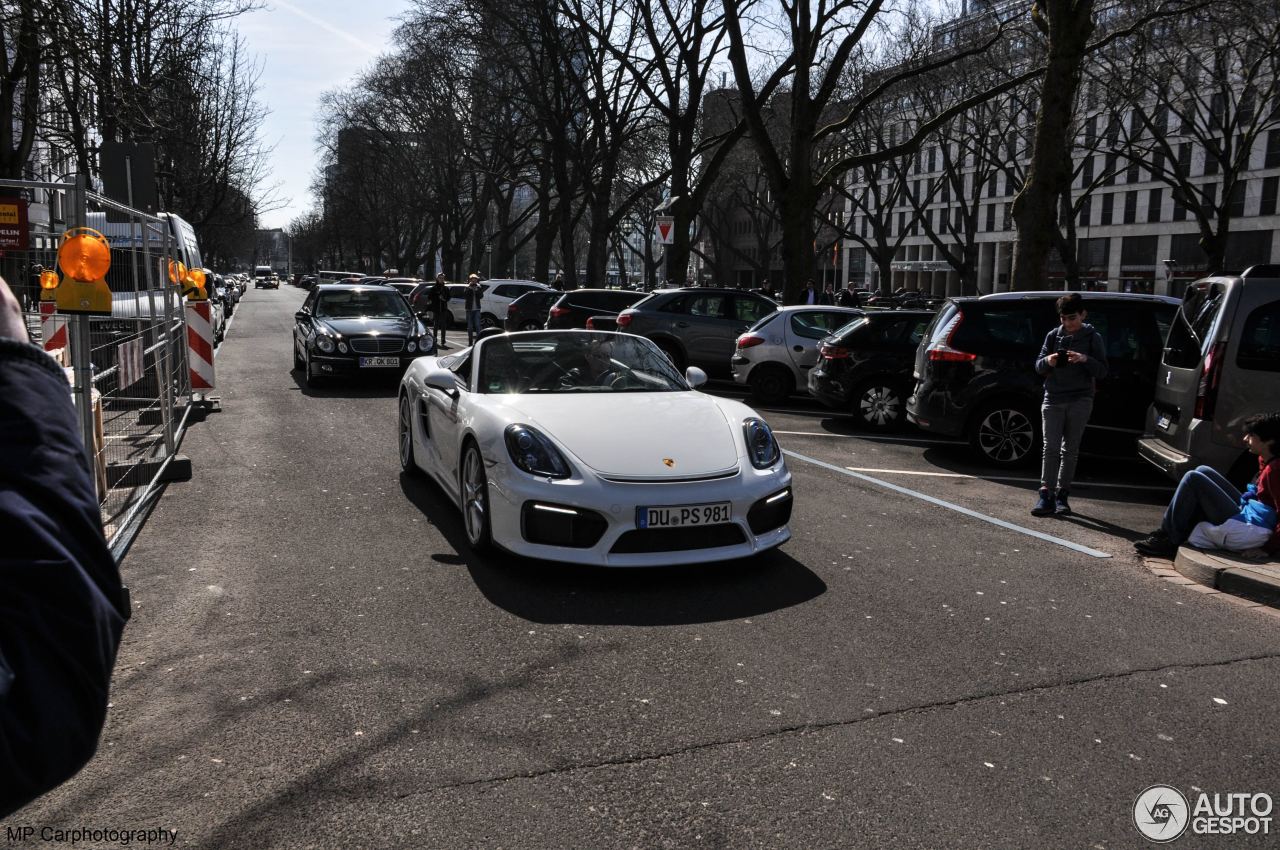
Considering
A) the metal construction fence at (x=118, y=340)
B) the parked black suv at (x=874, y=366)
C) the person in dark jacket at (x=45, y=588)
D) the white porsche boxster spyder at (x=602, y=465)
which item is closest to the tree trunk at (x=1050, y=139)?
the parked black suv at (x=874, y=366)

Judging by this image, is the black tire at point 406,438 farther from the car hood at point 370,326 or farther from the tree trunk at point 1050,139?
the tree trunk at point 1050,139

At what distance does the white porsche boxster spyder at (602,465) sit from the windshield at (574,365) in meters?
0.01

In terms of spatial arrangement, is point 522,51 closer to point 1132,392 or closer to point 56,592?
point 1132,392

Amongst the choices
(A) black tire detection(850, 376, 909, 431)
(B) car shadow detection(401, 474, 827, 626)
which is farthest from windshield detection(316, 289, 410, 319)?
(B) car shadow detection(401, 474, 827, 626)

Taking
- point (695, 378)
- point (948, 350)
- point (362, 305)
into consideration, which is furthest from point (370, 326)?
point (695, 378)

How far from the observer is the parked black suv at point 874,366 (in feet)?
40.6

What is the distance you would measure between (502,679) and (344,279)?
52719 mm

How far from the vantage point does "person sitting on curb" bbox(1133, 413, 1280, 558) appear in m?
6.09

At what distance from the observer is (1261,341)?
7383 mm

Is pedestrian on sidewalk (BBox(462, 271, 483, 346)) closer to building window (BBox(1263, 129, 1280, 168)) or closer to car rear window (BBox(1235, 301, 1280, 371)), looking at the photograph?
car rear window (BBox(1235, 301, 1280, 371))

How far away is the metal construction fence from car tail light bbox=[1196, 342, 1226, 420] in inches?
287

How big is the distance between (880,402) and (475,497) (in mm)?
7417

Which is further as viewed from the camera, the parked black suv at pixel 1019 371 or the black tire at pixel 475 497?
the parked black suv at pixel 1019 371

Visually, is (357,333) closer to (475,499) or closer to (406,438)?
(406,438)
